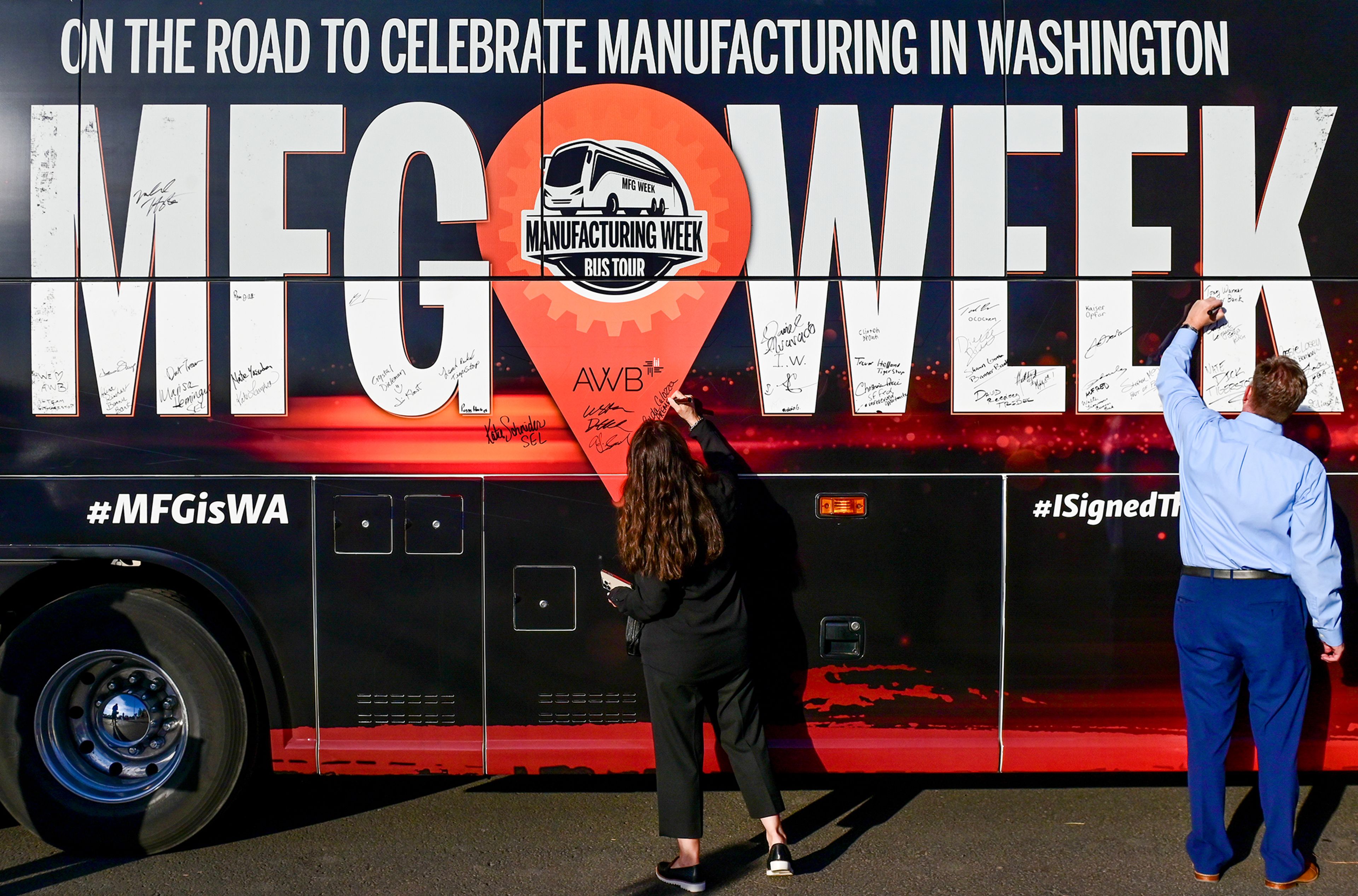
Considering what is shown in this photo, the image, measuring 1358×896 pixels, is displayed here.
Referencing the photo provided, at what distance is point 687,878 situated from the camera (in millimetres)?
3783

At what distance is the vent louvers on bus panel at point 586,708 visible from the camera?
419 cm

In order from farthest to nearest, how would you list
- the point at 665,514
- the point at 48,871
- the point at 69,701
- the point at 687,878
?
the point at 69,701 < the point at 48,871 < the point at 687,878 < the point at 665,514

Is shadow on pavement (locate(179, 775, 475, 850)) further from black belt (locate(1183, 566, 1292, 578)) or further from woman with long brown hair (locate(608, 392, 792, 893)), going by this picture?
black belt (locate(1183, 566, 1292, 578))

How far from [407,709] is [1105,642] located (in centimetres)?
294

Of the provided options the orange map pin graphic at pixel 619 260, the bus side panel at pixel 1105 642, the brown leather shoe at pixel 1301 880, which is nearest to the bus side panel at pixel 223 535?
the orange map pin graphic at pixel 619 260

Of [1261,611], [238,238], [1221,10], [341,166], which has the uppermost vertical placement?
[1221,10]

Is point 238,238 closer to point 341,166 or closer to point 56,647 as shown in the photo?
point 341,166

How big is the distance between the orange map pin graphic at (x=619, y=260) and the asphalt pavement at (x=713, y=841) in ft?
5.05

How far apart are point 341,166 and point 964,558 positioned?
3043mm

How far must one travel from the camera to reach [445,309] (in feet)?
13.4

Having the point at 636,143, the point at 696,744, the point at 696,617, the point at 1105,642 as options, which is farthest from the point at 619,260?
the point at 1105,642

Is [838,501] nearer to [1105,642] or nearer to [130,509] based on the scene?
[1105,642]

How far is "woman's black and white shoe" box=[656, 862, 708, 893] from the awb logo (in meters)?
2.09

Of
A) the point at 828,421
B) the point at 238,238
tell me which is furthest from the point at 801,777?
the point at 238,238
